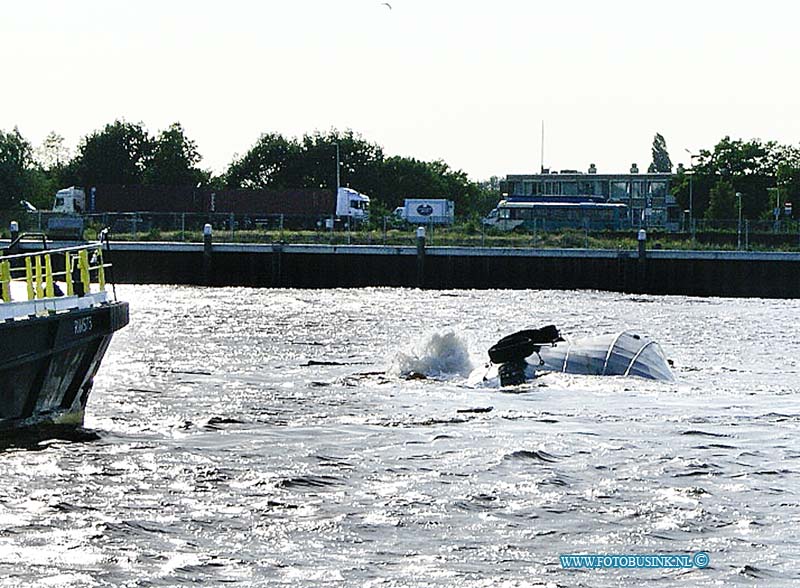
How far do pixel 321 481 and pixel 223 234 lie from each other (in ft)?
193

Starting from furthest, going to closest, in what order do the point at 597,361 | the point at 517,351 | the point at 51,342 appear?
the point at 597,361
the point at 517,351
the point at 51,342

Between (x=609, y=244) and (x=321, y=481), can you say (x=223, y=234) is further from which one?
(x=321, y=481)

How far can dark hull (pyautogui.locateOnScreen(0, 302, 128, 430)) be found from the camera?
17.7 meters

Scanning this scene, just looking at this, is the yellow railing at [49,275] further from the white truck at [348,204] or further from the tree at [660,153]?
the tree at [660,153]

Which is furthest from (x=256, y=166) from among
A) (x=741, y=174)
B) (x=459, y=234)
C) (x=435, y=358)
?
(x=435, y=358)

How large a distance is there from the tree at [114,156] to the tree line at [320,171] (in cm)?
9

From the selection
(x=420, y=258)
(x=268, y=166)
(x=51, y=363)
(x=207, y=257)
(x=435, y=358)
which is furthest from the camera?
(x=268, y=166)

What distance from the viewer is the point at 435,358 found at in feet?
89.0

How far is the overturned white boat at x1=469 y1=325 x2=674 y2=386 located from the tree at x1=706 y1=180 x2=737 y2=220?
9438cm

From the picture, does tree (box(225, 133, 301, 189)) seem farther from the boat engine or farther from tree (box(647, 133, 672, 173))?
the boat engine

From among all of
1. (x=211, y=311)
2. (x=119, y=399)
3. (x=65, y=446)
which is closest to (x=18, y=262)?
(x=211, y=311)

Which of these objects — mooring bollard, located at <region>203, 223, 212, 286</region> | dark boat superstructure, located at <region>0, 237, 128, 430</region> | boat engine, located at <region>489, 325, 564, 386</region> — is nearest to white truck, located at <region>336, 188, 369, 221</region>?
mooring bollard, located at <region>203, 223, 212, 286</region>

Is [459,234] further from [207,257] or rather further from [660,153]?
[660,153]

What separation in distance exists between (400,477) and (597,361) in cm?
1067
